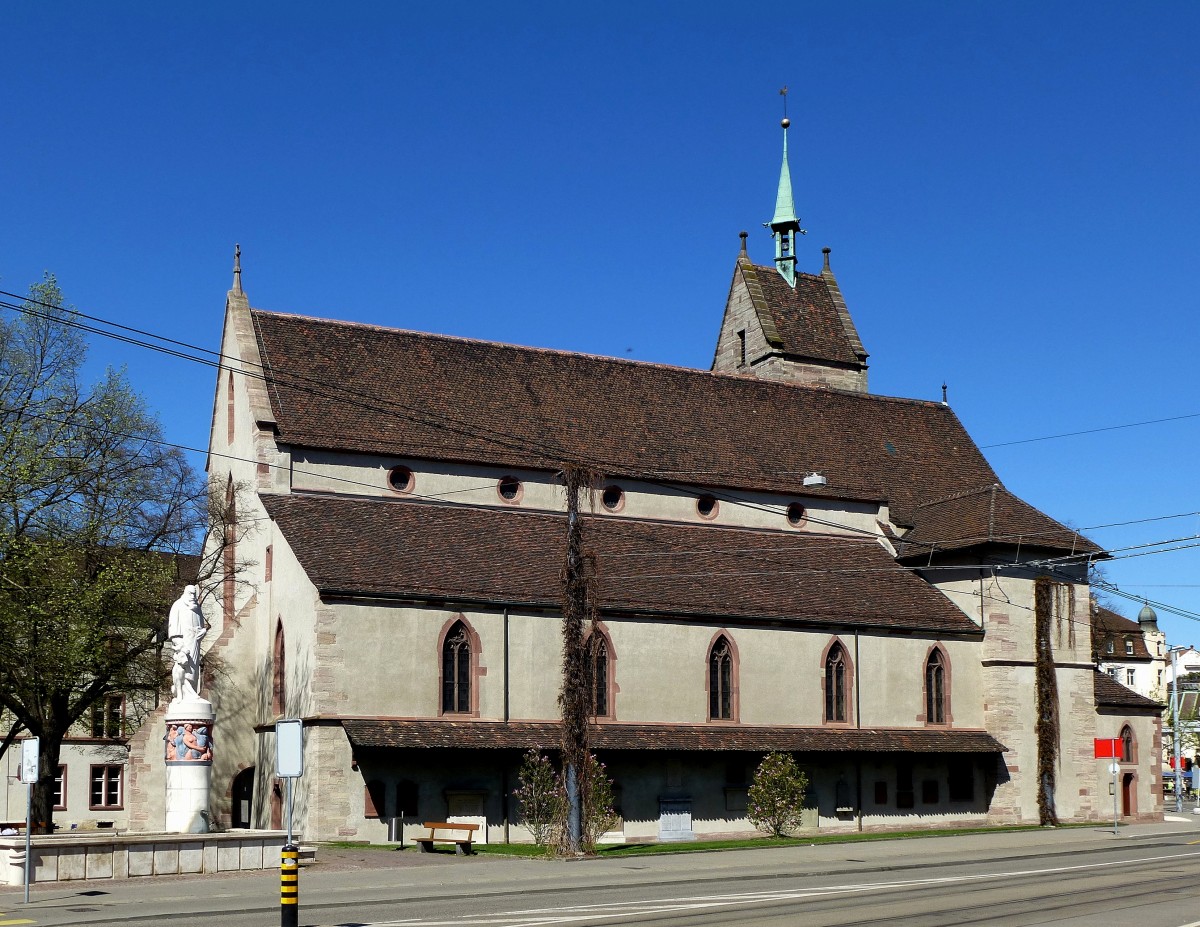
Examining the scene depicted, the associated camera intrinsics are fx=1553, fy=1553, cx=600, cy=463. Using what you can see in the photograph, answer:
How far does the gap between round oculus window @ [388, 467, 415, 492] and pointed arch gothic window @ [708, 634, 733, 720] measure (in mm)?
9270

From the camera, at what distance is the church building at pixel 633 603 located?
37.3 meters

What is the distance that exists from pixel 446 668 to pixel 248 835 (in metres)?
10.9

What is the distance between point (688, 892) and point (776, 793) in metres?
16.8

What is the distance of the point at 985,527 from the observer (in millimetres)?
46594

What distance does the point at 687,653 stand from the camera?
41.1 m

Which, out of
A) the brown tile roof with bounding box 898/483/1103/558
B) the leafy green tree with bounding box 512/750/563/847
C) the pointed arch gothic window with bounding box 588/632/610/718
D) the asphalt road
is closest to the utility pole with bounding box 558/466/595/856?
the asphalt road

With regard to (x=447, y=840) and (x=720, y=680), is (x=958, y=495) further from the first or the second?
(x=447, y=840)

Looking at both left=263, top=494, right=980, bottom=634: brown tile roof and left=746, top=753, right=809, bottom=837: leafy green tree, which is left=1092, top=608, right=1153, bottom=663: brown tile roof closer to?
left=263, top=494, right=980, bottom=634: brown tile roof

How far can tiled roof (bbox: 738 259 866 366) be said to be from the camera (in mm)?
57750

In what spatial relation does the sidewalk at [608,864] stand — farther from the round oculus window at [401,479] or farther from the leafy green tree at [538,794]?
the round oculus window at [401,479]

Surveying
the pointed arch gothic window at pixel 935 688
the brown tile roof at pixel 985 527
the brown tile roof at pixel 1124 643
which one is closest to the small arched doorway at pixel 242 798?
the pointed arch gothic window at pixel 935 688

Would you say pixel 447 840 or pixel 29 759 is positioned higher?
pixel 29 759

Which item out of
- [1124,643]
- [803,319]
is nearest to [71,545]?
[803,319]

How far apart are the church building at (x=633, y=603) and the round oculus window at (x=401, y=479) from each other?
84 mm
